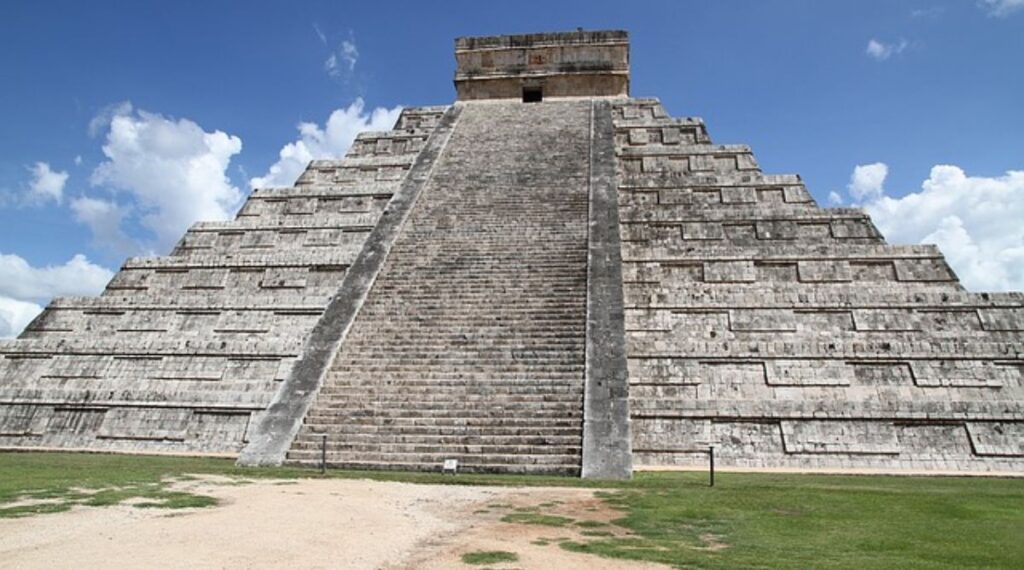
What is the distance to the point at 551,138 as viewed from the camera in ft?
61.6

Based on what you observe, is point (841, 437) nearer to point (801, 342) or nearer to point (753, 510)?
point (801, 342)

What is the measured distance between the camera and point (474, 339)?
11.2 m

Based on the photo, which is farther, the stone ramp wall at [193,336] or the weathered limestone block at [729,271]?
the weathered limestone block at [729,271]

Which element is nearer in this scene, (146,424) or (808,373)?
(808,373)

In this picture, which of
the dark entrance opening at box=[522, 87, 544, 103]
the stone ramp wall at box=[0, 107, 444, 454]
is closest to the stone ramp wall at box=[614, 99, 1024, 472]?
the stone ramp wall at box=[0, 107, 444, 454]

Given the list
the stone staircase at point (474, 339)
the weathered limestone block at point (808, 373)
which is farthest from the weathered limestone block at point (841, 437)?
the stone staircase at point (474, 339)

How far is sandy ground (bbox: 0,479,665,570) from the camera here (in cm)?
432

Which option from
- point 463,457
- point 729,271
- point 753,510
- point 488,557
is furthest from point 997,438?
point 488,557

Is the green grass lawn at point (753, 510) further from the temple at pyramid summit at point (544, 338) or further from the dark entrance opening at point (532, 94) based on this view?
the dark entrance opening at point (532, 94)

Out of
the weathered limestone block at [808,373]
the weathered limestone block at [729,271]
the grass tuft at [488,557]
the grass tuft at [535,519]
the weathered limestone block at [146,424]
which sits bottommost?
the grass tuft at [488,557]

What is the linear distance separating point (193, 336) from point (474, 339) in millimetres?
5287

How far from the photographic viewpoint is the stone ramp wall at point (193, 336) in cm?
1102

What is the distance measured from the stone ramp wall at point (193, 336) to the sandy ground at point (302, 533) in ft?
15.2

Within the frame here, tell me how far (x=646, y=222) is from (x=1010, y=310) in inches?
247
